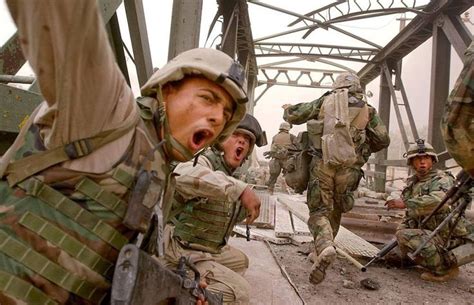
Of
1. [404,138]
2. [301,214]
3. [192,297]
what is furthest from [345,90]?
[404,138]

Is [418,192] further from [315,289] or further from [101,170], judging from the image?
[101,170]

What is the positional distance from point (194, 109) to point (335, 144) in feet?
9.63

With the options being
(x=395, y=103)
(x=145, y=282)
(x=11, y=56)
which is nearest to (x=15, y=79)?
(x=11, y=56)

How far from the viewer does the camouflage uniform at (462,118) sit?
1.84m

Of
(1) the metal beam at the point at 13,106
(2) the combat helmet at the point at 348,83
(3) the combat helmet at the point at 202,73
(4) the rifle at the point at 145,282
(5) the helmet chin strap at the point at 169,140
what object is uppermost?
(2) the combat helmet at the point at 348,83

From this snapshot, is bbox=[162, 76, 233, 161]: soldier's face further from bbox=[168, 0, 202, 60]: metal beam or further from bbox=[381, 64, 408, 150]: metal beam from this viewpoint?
bbox=[381, 64, 408, 150]: metal beam

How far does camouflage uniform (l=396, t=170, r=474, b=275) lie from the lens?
3998 mm

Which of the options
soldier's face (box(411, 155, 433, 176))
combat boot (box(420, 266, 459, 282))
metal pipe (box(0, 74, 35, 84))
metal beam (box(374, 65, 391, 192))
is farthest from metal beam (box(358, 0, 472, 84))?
metal pipe (box(0, 74, 35, 84))

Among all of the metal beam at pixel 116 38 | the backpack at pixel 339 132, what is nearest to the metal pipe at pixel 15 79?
the metal beam at pixel 116 38

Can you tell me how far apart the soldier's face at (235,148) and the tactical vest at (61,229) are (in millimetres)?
1514

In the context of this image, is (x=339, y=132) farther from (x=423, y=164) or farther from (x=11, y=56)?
(x=11, y=56)

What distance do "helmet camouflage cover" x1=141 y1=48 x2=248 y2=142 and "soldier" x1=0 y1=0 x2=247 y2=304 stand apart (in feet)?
0.92

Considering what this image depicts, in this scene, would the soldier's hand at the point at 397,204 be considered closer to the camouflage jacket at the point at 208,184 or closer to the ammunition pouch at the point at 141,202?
the camouflage jacket at the point at 208,184

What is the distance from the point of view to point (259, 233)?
492 cm
